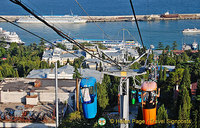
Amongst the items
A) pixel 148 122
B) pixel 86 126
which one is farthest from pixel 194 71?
pixel 148 122

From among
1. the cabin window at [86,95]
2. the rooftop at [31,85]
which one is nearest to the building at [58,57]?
the rooftop at [31,85]

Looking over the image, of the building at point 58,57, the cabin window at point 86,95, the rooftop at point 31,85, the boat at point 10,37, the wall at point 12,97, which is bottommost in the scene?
the wall at point 12,97

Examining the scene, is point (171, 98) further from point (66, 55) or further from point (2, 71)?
point (66, 55)

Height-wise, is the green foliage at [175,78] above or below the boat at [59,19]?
below

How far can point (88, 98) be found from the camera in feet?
22.6

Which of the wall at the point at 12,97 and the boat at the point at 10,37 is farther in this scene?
the boat at the point at 10,37

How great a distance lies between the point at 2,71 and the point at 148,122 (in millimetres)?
16152

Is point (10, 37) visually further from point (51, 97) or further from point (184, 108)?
point (184, 108)

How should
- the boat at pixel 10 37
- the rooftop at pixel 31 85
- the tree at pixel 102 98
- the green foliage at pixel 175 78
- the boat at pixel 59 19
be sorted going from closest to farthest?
1. the tree at pixel 102 98
2. the rooftop at pixel 31 85
3. the green foliage at pixel 175 78
4. the boat at pixel 10 37
5. the boat at pixel 59 19

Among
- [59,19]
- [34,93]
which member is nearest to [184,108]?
[34,93]

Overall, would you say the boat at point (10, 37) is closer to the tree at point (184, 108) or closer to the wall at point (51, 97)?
the wall at point (51, 97)

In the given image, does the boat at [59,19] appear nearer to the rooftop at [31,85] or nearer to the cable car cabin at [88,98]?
the rooftop at [31,85]

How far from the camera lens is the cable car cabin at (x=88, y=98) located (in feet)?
22.2

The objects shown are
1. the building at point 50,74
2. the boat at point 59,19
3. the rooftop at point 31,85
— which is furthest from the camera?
the boat at point 59,19
